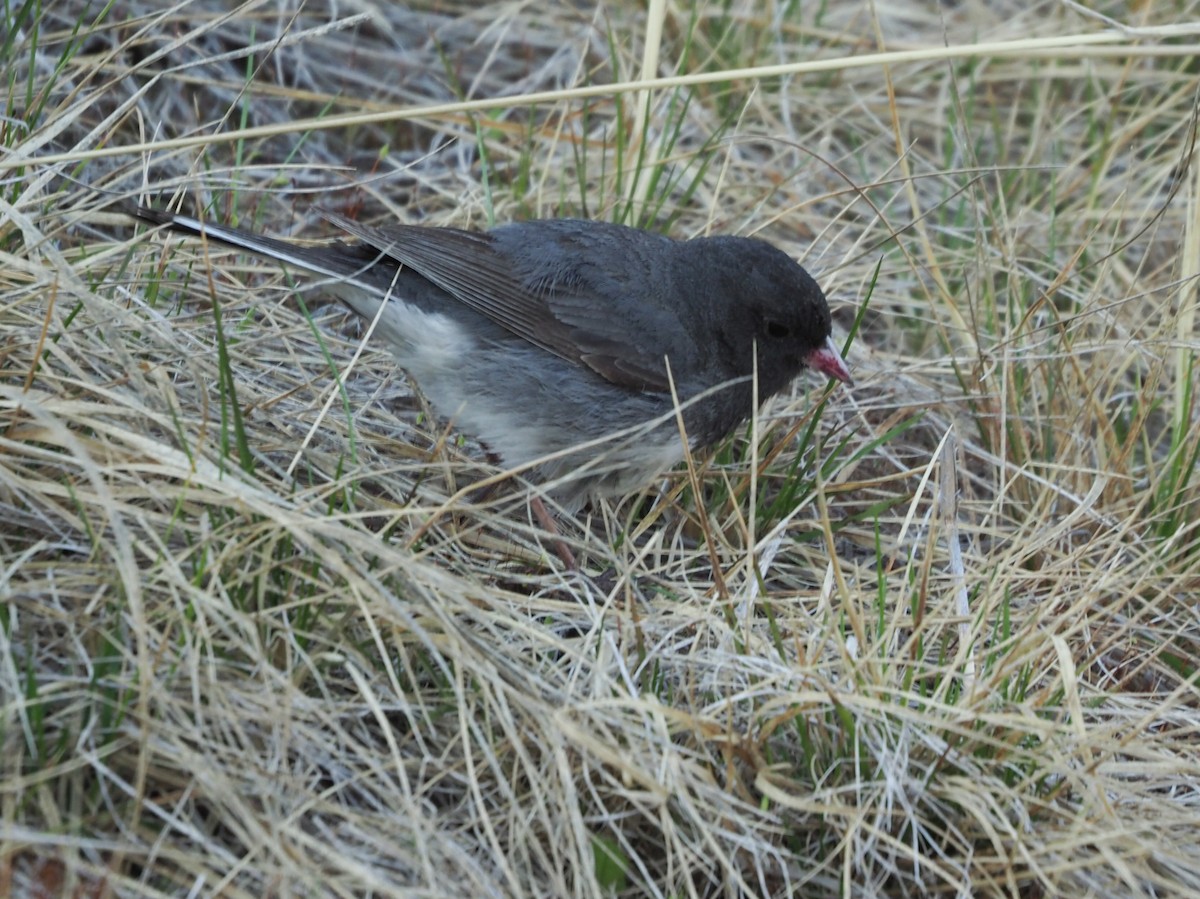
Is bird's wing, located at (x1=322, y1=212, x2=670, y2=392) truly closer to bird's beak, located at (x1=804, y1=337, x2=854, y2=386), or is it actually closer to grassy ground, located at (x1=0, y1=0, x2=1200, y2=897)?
grassy ground, located at (x1=0, y1=0, x2=1200, y2=897)

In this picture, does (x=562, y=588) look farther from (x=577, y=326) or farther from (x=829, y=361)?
(x=829, y=361)

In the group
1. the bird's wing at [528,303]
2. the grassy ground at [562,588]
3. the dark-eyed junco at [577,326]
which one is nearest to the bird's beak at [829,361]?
Answer: the dark-eyed junco at [577,326]

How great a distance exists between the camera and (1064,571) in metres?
2.90

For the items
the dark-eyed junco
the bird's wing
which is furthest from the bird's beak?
the bird's wing

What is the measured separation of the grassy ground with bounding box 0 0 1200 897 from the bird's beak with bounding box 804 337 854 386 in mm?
194

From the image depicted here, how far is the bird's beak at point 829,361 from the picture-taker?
10.8ft

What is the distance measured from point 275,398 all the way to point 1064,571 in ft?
5.77

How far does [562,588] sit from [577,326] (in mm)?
748

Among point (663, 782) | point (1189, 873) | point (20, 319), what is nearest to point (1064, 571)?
point (1189, 873)

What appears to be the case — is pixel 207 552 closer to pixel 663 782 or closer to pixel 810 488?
pixel 663 782

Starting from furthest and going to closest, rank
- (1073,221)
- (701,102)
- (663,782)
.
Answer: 1. (701,102)
2. (1073,221)
3. (663,782)

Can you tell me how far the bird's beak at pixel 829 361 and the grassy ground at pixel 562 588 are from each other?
0.19 metres

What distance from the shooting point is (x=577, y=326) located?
3.25 m

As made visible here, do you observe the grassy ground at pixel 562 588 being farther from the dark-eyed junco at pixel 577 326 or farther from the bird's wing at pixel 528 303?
the bird's wing at pixel 528 303
